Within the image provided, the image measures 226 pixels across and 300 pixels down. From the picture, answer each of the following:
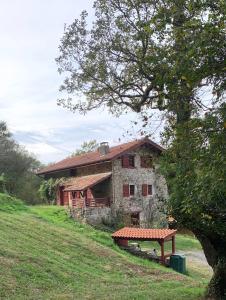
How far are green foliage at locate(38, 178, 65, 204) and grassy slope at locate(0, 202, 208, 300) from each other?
19.2 metres

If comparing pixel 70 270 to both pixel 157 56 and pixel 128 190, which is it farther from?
pixel 128 190

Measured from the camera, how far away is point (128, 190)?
4056 cm

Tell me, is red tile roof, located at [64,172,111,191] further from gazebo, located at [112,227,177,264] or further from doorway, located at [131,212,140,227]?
gazebo, located at [112,227,177,264]

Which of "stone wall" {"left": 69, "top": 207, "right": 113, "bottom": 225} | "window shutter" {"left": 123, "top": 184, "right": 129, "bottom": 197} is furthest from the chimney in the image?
"stone wall" {"left": 69, "top": 207, "right": 113, "bottom": 225}

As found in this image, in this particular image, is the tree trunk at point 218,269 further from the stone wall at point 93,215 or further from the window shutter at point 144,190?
the window shutter at point 144,190

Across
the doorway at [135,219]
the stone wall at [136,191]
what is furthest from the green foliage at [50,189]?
the doorway at [135,219]

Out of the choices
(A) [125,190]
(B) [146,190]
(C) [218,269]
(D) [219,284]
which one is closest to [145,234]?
(A) [125,190]

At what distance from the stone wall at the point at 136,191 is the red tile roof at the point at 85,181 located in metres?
1.20

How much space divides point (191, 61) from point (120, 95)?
8230 millimetres

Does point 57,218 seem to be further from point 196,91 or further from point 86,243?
point 196,91

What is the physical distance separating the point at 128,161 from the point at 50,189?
10.4 meters

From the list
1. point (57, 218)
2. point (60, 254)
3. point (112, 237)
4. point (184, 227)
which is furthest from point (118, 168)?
point (184, 227)

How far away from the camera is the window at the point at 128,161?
40.6 m

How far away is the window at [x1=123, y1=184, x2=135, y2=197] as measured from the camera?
132 ft
